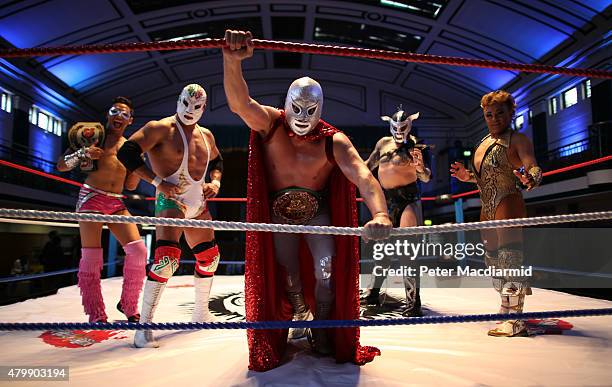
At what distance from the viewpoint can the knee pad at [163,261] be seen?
2.02 meters

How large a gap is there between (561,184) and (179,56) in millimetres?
9537

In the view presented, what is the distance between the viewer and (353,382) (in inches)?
57.8

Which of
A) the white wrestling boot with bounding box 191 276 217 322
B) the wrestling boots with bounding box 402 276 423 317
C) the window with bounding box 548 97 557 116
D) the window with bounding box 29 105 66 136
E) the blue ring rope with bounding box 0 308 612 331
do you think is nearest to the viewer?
the blue ring rope with bounding box 0 308 612 331

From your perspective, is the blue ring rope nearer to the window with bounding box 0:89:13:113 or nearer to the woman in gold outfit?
the woman in gold outfit

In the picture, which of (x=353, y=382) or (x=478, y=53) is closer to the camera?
(x=353, y=382)

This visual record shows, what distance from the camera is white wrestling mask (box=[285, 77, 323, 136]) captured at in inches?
64.0

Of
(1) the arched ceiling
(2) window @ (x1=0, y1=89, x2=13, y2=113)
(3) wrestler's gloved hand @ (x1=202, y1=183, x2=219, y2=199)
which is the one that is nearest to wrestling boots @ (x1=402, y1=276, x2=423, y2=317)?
(3) wrestler's gloved hand @ (x1=202, y1=183, x2=219, y2=199)

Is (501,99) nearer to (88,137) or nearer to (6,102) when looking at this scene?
(88,137)

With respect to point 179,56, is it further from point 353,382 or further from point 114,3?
point 353,382

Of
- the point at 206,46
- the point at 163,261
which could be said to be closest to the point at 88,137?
the point at 163,261


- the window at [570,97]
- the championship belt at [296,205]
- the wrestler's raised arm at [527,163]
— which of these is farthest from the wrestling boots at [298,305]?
the window at [570,97]

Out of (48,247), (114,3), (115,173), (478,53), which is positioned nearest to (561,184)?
(478,53)

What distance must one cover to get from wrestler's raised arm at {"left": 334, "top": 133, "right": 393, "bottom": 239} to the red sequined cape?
0.35ft

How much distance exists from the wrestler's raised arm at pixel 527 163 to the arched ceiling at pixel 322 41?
742 cm
